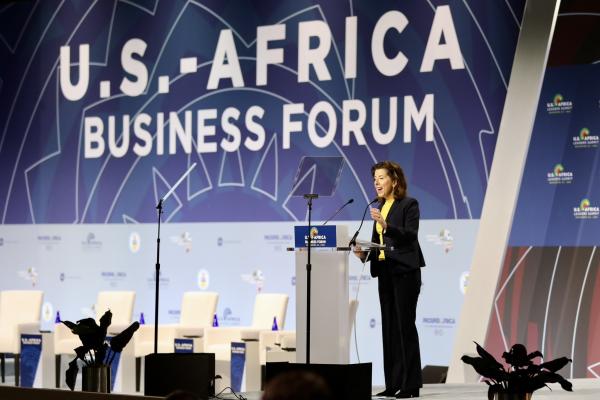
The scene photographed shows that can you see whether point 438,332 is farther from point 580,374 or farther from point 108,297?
point 108,297

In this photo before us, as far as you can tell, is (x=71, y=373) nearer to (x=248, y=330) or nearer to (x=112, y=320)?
(x=248, y=330)

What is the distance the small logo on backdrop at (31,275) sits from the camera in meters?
11.0

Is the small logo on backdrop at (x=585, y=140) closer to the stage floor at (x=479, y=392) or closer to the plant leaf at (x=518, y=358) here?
the stage floor at (x=479, y=392)

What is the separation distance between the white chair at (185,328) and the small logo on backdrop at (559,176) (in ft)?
10.2

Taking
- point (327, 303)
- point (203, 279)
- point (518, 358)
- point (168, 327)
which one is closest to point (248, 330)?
point (168, 327)

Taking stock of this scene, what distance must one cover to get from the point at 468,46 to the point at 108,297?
4.05 metres

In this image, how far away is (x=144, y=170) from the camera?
407 inches

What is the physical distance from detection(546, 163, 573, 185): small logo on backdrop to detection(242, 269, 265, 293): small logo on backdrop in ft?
9.74

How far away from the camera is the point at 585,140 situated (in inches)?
315

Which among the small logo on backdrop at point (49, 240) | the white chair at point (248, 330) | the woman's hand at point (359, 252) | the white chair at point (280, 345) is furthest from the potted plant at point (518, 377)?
the small logo on backdrop at point (49, 240)

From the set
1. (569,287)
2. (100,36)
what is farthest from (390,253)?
(100,36)

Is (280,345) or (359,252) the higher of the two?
(359,252)

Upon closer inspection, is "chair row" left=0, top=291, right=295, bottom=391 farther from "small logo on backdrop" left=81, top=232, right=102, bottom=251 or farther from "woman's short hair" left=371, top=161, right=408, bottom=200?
"woman's short hair" left=371, top=161, right=408, bottom=200

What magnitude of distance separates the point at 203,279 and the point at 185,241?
1.43 feet
